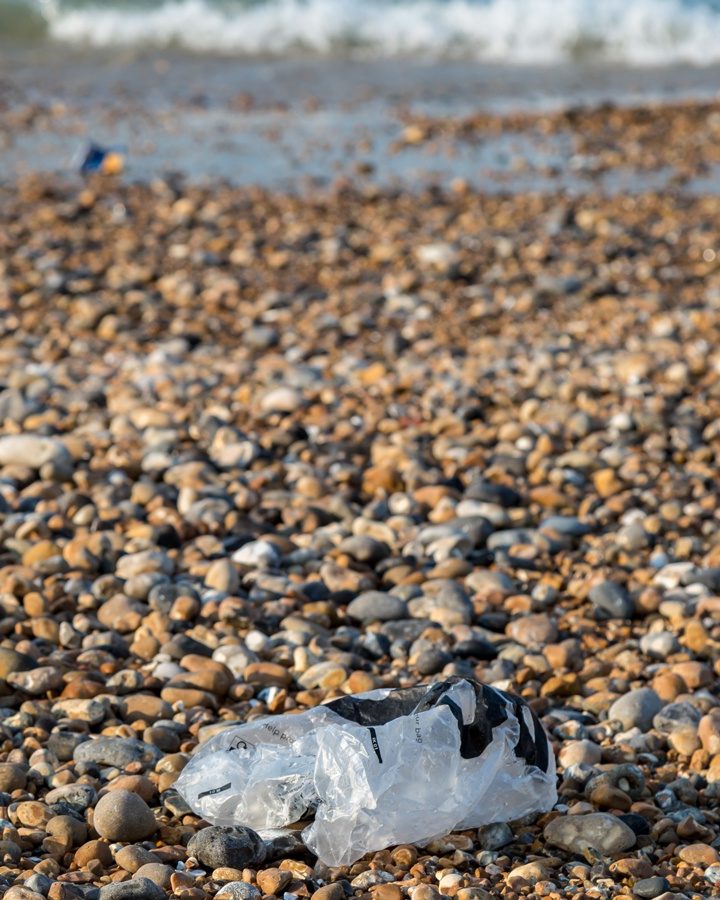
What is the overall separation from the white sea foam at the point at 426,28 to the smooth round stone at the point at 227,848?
14.3 m

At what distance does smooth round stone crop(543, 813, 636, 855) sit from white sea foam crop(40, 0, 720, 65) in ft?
46.4

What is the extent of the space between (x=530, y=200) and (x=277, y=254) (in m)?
2.01

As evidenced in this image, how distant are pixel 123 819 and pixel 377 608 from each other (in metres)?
1.26

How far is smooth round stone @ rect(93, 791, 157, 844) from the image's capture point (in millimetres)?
2719

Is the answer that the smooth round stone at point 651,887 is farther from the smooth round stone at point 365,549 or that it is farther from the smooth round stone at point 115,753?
the smooth round stone at point 365,549

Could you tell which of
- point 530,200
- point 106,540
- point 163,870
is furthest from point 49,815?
point 530,200

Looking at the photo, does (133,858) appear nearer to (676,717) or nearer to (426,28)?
(676,717)

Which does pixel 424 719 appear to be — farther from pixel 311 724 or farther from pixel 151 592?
pixel 151 592

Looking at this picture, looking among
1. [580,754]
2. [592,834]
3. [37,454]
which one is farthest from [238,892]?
[37,454]

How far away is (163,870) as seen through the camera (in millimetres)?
2561

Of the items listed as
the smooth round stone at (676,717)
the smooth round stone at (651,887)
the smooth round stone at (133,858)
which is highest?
the smooth round stone at (133,858)

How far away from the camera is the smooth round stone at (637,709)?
329 centimetres

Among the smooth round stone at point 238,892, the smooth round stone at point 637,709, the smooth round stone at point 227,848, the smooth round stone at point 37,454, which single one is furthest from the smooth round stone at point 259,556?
the smooth round stone at point 238,892

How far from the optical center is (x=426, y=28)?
651 inches
